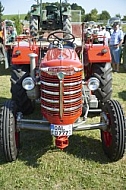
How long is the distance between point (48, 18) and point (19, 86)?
670 cm

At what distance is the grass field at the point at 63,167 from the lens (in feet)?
10.4

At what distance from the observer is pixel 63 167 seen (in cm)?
349

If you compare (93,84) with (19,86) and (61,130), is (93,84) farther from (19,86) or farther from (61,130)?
(19,86)

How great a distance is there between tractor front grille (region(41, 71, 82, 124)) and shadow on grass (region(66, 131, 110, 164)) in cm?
68

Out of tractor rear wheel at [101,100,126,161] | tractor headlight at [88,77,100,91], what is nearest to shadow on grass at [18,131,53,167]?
Result: tractor rear wheel at [101,100,126,161]

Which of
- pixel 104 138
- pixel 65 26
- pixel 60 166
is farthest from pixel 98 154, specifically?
pixel 65 26

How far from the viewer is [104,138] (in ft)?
Answer: 12.5

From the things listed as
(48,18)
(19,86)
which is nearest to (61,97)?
(19,86)

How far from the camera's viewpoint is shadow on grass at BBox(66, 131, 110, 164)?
12.2 feet

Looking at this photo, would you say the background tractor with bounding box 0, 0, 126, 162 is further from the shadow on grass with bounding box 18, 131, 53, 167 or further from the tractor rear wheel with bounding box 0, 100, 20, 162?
the shadow on grass with bounding box 18, 131, 53, 167

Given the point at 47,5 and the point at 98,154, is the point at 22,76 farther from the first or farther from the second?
the point at 47,5

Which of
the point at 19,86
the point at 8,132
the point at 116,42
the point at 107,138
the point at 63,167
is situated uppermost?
the point at 116,42

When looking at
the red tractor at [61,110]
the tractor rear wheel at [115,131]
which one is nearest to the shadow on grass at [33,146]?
the red tractor at [61,110]

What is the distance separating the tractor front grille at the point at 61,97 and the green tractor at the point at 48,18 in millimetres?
7108
